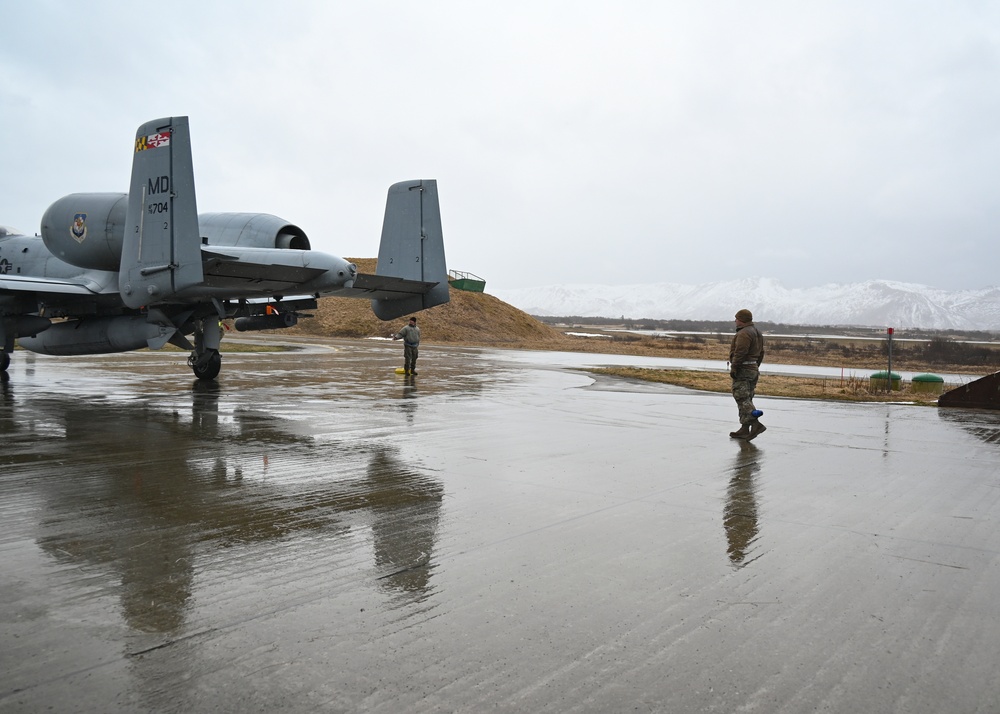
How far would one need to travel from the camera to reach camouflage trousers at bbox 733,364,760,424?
1049cm

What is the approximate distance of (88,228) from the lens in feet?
49.8

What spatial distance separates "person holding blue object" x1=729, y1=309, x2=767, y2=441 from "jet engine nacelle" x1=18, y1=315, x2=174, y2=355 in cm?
1095

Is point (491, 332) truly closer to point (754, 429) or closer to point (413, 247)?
point (413, 247)

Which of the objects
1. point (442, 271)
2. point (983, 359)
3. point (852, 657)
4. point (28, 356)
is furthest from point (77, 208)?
point (983, 359)

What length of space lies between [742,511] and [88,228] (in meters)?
14.1

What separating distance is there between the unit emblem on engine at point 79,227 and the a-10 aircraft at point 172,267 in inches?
1.2

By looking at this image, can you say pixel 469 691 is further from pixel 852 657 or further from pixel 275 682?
pixel 852 657

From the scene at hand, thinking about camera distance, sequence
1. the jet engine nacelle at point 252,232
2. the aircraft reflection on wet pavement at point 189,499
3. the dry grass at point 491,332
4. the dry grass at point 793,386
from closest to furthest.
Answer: the aircraft reflection on wet pavement at point 189,499 < the jet engine nacelle at point 252,232 < the dry grass at point 793,386 < the dry grass at point 491,332

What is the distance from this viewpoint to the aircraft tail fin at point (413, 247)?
655 inches

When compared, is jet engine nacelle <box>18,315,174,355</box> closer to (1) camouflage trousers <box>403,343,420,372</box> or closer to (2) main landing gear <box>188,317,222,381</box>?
(2) main landing gear <box>188,317,222,381</box>

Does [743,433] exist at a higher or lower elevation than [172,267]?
lower

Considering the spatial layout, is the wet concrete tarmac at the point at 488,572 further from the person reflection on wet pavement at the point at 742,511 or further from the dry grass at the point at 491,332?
the dry grass at the point at 491,332

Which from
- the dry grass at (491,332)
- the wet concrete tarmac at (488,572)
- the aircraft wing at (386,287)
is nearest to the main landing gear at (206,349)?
the aircraft wing at (386,287)

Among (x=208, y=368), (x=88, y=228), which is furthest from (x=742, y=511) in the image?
(x=88, y=228)
